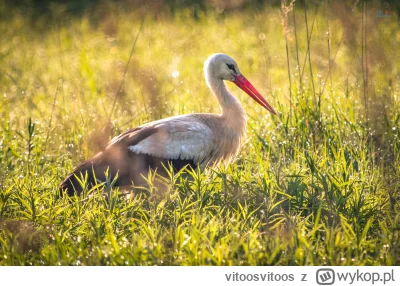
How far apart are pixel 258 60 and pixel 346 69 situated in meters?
1.33

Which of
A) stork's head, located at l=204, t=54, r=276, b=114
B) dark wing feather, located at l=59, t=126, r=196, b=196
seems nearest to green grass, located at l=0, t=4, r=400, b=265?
dark wing feather, located at l=59, t=126, r=196, b=196

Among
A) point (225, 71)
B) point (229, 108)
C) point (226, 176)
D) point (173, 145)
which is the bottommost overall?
point (226, 176)

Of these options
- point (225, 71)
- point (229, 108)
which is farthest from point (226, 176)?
point (225, 71)

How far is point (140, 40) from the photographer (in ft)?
29.5

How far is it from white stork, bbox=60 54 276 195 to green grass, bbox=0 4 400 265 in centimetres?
16

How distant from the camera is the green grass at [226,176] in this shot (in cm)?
319

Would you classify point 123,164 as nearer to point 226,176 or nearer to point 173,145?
point 173,145

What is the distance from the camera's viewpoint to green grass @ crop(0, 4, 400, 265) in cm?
319

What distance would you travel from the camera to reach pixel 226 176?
412 centimetres

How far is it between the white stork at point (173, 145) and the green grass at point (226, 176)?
0.16 metres

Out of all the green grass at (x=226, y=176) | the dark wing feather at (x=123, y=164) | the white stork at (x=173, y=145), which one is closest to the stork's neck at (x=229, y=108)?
the white stork at (x=173, y=145)

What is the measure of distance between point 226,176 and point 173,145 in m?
0.48
